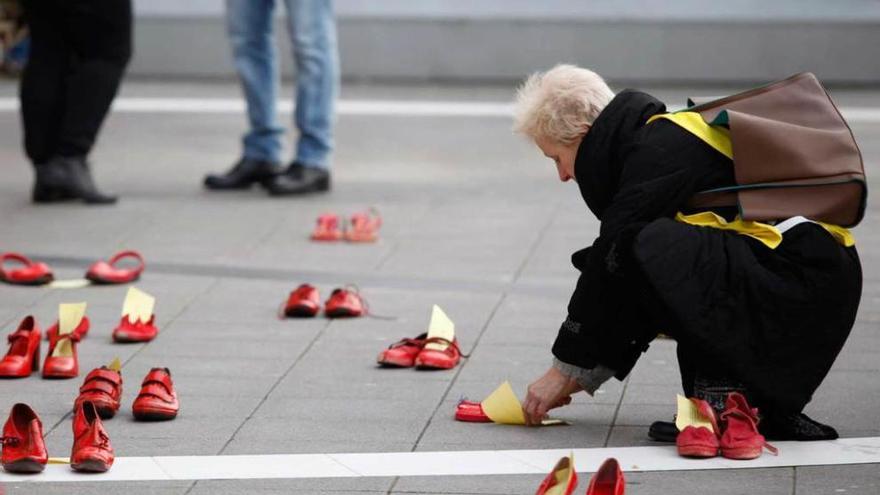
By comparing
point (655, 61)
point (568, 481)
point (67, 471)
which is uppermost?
point (568, 481)

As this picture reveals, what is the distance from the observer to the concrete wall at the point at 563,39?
44.6 feet

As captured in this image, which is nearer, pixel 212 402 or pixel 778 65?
pixel 212 402

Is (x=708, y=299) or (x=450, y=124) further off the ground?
(x=708, y=299)

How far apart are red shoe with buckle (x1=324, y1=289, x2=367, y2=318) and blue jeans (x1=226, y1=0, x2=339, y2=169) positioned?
9.21 feet

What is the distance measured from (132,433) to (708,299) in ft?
5.14

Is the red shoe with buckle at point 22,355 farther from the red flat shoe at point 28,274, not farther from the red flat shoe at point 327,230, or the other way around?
the red flat shoe at point 327,230

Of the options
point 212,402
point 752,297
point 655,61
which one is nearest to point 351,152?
point 655,61

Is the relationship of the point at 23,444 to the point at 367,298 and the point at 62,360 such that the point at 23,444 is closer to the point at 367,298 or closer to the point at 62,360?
the point at 62,360

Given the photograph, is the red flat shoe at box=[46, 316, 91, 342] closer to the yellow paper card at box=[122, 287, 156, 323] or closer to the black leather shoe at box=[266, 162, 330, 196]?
the yellow paper card at box=[122, 287, 156, 323]

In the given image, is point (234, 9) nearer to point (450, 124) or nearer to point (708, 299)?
point (450, 124)

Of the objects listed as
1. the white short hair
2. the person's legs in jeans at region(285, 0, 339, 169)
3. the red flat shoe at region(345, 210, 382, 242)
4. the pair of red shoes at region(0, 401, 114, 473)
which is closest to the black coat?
the white short hair

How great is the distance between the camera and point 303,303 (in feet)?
20.5

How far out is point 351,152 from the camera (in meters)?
10.7

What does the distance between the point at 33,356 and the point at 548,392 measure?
67.0 inches
